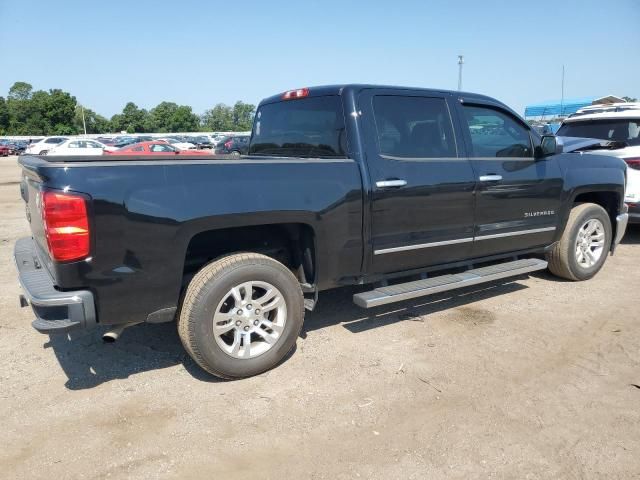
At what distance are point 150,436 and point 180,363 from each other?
3.04 feet

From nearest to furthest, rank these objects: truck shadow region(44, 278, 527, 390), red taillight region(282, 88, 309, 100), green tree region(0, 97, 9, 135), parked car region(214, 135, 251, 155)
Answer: truck shadow region(44, 278, 527, 390) < red taillight region(282, 88, 309, 100) < parked car region(214, 135, 251, 155) < green tree region(0, 97, 9, 135)

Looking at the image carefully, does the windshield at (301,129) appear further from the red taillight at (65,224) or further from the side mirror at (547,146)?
the side mirror at (547,146)

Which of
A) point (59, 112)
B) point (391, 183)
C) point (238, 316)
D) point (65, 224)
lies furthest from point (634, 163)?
point (59, 112)

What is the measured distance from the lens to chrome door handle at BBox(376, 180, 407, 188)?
375 cm

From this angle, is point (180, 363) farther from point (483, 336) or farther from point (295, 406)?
point (483, 336)

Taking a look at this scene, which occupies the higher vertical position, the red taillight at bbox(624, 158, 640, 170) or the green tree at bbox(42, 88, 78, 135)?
the green tree at bbox(42, 88, 78, 135)

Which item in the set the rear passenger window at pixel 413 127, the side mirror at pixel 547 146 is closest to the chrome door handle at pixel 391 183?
the rear passenger window at pixel 413 127

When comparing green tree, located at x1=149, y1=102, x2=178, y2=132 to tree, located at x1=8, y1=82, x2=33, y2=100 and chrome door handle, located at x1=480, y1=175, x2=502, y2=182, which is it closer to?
tree, located at x1=8, y1=82, x2=33, y2=100

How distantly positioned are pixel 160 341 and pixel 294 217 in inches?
64.1

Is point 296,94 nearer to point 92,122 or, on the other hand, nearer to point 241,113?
point 92,122

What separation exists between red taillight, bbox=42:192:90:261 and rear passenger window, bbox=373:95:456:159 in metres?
2.15

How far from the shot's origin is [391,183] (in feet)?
12.5

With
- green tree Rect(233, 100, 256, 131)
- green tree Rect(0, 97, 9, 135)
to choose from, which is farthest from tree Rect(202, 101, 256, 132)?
green tree Rect(0, 97, 9, 135)

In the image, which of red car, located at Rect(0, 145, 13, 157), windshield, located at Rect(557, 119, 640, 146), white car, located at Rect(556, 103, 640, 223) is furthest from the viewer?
red car, located at Rect(0, 145, 13, 157)
